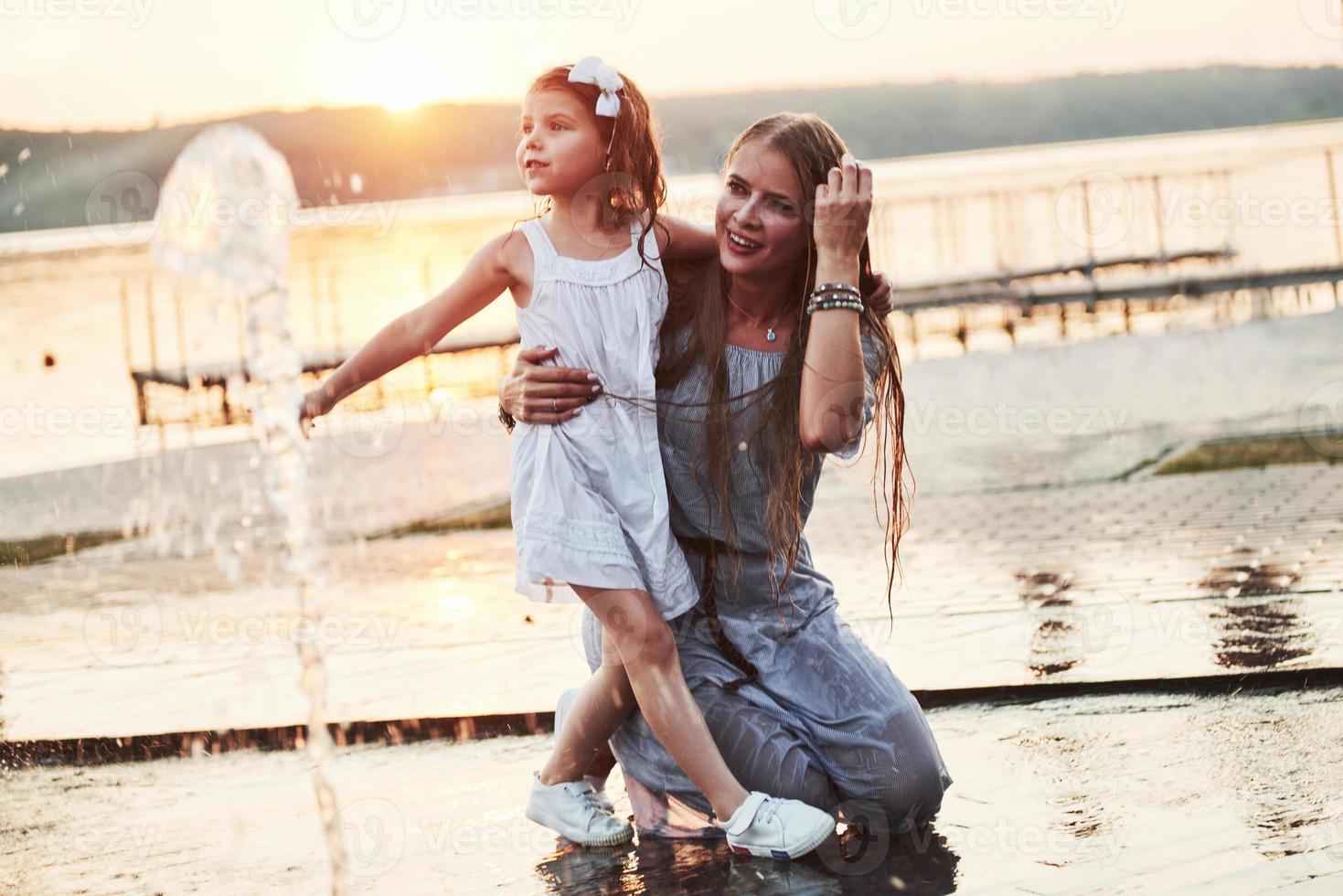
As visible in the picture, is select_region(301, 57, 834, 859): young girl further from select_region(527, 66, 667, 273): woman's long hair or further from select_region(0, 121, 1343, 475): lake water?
select_region(0, 121, 1343, 475): lake water

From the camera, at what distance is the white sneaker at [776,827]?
3.38 meters

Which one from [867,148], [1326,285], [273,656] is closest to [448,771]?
[273,656]

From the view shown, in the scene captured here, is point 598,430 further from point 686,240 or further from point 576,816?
point 576,816

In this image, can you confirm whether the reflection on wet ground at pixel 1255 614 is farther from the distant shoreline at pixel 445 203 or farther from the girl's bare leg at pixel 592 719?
the distant shoreline at pixel 445 203

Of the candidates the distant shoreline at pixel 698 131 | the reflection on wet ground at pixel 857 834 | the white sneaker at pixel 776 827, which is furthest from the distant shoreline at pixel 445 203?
the white sneaker at pixel 776 827

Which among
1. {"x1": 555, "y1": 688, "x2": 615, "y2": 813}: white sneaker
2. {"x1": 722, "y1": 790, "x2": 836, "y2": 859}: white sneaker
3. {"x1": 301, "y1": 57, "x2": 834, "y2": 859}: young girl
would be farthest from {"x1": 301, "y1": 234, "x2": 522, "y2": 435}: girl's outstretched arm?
{"x1": 722, "y1": 790, "x2": 836, "y2": 859}: white sneaker

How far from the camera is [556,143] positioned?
3.68 metres

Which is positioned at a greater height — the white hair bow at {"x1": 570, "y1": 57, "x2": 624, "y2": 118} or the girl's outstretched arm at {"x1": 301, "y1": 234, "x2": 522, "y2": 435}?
the white hair bow at {"x1": 570, "y1": 57, "x2": 624, "y2": 118}

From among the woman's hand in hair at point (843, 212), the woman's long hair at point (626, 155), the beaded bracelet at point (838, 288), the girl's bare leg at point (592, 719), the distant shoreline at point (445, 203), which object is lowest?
the girl's bare leg at point (592, 719)

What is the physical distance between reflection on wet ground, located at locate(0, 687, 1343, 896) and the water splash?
0.23 meters

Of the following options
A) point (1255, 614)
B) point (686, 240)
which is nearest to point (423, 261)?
point (1255, 614)

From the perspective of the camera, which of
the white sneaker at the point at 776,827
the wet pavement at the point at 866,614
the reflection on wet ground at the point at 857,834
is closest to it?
the reflection on wet ground at the point at 857,834

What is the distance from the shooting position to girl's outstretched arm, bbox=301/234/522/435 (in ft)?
12.0

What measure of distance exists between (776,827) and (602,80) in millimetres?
1699
